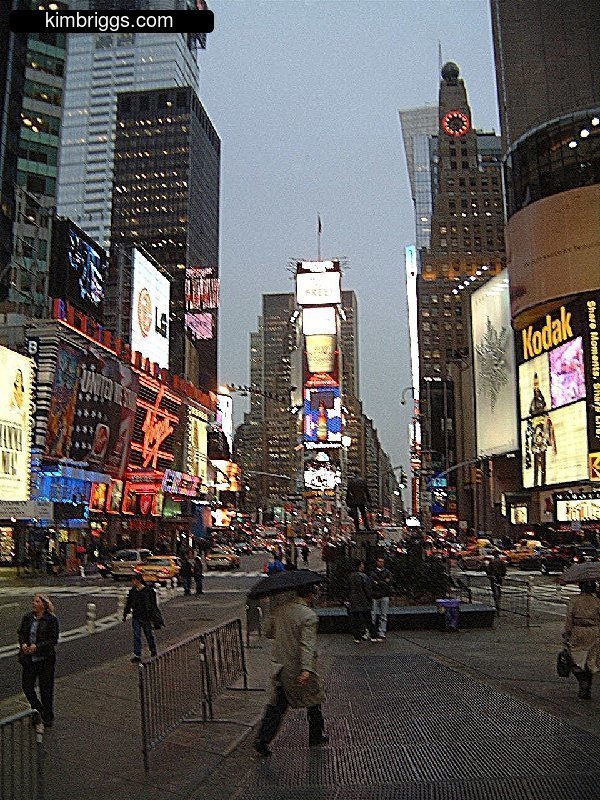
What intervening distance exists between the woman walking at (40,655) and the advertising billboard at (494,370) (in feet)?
265

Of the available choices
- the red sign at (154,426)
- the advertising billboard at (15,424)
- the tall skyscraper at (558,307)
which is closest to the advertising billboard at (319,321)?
the red sign at (154,426)

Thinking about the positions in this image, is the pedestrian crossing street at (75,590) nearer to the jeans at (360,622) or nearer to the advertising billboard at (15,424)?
the advertising billboard at (15,424)

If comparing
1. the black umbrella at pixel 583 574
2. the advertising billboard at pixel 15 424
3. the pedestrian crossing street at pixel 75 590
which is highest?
the advertising billboard at pixel 15 424

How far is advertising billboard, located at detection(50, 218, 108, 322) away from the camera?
7462 cm

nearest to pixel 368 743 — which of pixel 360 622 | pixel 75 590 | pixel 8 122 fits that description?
pixel 360 622

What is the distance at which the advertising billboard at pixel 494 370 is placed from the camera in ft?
288

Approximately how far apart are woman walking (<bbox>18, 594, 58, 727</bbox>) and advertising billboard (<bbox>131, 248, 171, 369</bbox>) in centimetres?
7519

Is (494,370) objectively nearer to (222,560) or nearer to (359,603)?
(222,560)

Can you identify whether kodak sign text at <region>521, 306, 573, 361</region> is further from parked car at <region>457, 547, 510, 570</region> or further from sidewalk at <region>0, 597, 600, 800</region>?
sidewalk at <region>0, 597, 600, 800</region>

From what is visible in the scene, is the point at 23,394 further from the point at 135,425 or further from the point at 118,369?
the point at 135,425

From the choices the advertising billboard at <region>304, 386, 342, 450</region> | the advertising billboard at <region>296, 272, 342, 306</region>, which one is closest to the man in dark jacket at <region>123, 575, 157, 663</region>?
the advertising billboard at <region>304, 386, 342, 450</region>

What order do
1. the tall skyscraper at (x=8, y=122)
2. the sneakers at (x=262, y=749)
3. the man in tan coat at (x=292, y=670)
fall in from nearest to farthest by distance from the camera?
the man in tan coat at (x=292, y=670) → the sneakers at (x=262, y=749) → the tall skyscraper at (x=8, y=122)

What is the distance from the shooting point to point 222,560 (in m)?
50.9

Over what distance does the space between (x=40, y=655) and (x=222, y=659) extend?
2.53m
